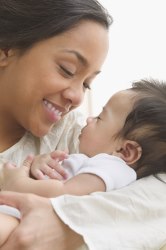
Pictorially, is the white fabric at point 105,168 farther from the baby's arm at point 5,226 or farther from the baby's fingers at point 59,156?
the baby's arm at point 5,226

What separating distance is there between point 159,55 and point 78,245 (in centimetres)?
175

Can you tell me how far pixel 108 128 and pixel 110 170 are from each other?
0.64 feet

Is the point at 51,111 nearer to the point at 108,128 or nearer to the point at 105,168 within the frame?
the point at 108,128

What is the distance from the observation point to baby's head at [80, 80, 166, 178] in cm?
125

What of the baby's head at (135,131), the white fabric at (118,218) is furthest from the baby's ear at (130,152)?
the white fabric at (118,218)

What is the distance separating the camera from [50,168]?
120 centimetres

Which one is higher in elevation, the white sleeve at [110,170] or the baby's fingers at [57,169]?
the white sleeve at [110,170]

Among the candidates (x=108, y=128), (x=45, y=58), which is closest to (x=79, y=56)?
(x=45, y=58)

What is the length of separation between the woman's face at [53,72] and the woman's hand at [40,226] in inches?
16.8

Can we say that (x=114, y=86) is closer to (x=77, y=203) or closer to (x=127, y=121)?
(x=127, y=121)

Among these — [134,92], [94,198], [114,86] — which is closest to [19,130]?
[134,92]

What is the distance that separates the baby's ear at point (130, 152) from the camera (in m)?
1.26

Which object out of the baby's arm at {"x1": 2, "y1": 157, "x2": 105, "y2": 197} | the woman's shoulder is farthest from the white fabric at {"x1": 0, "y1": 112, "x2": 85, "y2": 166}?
the baby's arm at {"x1": 2, "y1": 157, "x2": 105, "y2": 197}

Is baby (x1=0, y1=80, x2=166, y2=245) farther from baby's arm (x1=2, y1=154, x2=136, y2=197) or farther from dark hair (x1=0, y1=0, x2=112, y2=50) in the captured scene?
dark hair (x1=0, y1=0, x2=112, y2=50)
